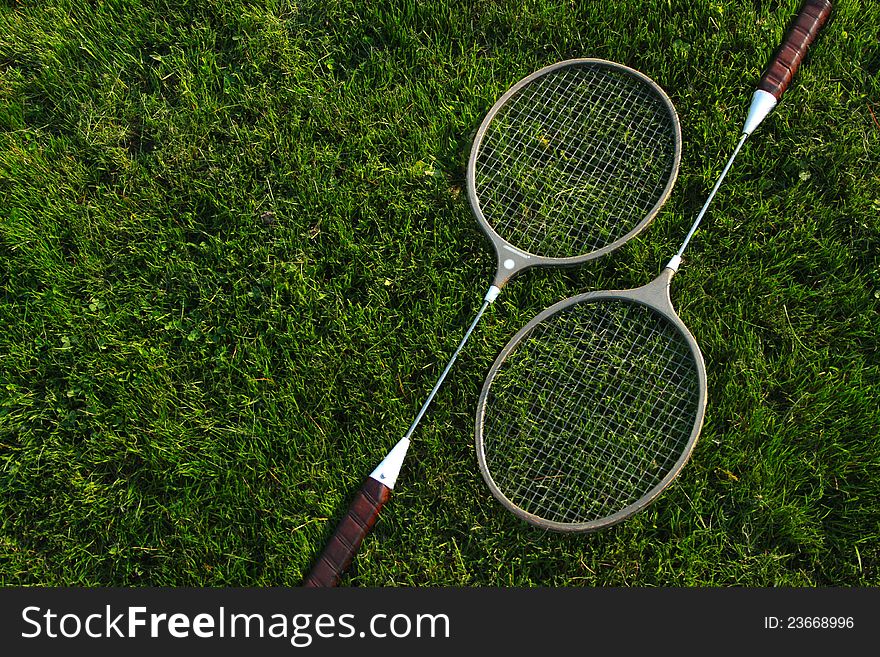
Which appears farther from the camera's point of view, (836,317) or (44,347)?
(44,347)

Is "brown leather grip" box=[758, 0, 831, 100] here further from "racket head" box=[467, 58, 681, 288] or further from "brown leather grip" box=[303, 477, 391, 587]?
"brown leather grip" box=[303, 477, 391, 587]

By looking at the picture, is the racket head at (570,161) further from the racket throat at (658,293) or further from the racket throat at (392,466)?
the racket throat at (392,466)

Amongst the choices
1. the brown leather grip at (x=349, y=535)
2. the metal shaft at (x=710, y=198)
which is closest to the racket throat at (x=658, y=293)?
the metal shaft at (x=710, y=198)

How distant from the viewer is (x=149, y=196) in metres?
3.78

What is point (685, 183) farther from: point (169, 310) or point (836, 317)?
point (169, 310)

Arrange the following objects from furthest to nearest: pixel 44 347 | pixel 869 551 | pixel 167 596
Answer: pixel 44 347, pixel 167 596, pixel 869 551

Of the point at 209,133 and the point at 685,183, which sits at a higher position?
the point at 685,183

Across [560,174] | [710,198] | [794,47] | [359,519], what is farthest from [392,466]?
[794,47]

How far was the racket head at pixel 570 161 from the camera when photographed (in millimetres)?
3479

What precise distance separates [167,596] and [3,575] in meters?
0.73

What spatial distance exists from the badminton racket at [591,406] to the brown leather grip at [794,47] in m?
0.56

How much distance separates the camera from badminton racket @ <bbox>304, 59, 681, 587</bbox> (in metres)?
3.37

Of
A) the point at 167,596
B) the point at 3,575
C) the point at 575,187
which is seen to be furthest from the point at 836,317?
the point at 3,575

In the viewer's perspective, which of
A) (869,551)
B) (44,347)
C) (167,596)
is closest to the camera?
(869,551)
